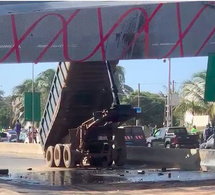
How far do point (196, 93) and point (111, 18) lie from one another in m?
45.8

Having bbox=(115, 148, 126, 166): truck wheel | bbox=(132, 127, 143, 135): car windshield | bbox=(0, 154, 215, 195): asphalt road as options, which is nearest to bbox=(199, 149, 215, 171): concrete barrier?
bbox=(0, 154, 215, 195): asphalt road

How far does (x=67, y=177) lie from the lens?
19.4 m

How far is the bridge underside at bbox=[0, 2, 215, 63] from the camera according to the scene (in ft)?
51.3

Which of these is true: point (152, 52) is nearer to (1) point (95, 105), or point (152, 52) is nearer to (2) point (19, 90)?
(1) point (95, 105)

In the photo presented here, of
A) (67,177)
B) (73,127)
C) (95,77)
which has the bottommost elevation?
(67,177)

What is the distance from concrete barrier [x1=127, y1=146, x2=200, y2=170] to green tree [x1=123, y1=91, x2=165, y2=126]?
5315cm

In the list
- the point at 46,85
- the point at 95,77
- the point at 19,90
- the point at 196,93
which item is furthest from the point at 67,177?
the point at 19,90

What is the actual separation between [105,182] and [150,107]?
67341mm

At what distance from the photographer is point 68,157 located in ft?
75.7

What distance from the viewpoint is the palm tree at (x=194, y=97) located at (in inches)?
2392

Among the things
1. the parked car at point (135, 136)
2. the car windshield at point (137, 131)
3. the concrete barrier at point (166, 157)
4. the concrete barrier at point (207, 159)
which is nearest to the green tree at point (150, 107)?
the car windshield at point (137, 131)

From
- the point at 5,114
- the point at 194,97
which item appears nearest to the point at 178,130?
A: the point at 194,97

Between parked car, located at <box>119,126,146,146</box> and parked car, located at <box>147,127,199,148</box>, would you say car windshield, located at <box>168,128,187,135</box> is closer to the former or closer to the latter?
parked car, located at <box>147,127,199,148</box>

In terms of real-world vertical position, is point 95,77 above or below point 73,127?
above
